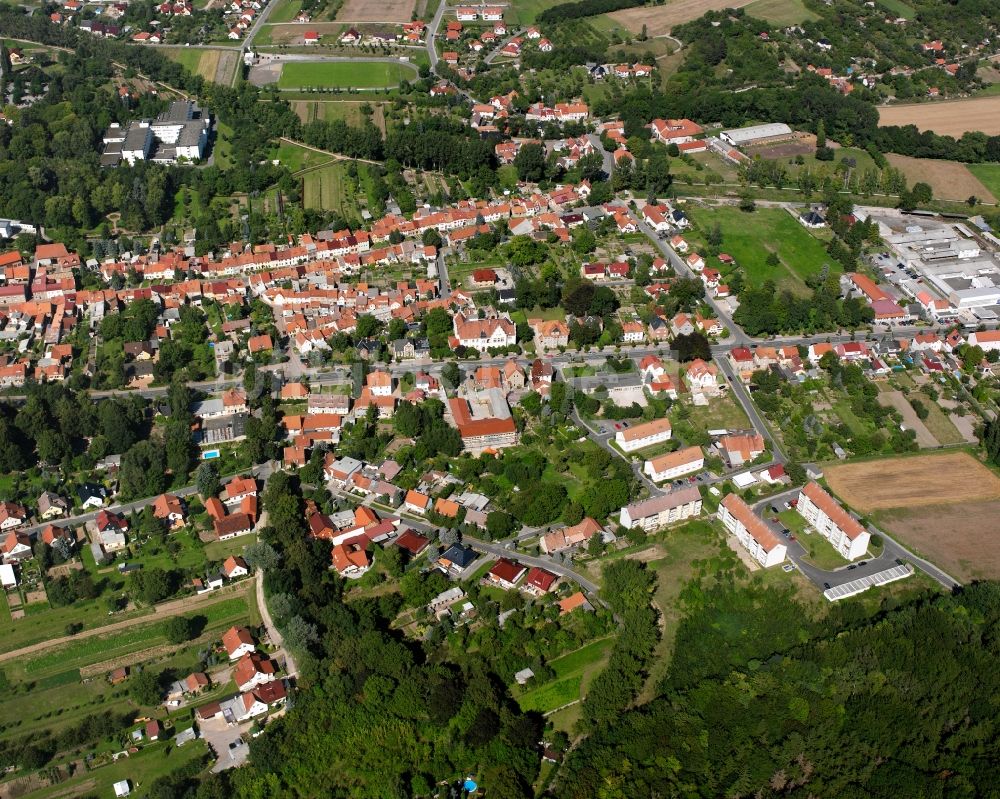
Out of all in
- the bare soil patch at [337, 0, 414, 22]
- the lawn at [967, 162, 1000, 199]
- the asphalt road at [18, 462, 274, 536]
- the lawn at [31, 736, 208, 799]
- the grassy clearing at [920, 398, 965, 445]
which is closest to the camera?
the lawn at [31, 736, 208, 799]

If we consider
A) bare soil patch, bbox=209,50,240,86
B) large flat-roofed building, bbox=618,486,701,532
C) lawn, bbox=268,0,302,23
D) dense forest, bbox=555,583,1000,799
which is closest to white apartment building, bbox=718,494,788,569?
large flat-roofed building, bbox=618,486,701,532

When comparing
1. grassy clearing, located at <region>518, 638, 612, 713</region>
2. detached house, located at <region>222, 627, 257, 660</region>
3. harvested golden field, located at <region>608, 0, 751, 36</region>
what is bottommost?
detached house, located at <region>222, 627, 257, 660</region>

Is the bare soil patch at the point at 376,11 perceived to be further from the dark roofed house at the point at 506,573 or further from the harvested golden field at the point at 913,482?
the dark roofed house at the point at 506,573

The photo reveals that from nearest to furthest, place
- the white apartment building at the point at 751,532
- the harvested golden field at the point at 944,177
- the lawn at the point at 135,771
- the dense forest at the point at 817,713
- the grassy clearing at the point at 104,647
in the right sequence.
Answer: the dense forest at the point at 817,713, the lawn at the point at 135,771, the grassy clearing at the point at 104,647, the white apartment building at the point at 751,532, the harvested golden field at the point at 944,177

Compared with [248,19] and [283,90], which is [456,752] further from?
[248,19]

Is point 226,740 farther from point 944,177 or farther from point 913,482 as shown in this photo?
point 944,177

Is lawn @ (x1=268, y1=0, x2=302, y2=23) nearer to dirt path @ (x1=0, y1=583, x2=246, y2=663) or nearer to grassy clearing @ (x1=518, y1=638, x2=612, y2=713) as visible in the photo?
dirt path @ (x1=0, y1=583, x2=246, y2=663)

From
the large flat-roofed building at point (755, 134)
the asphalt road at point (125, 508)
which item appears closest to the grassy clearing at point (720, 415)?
the asphalt road at point (125, 508)
